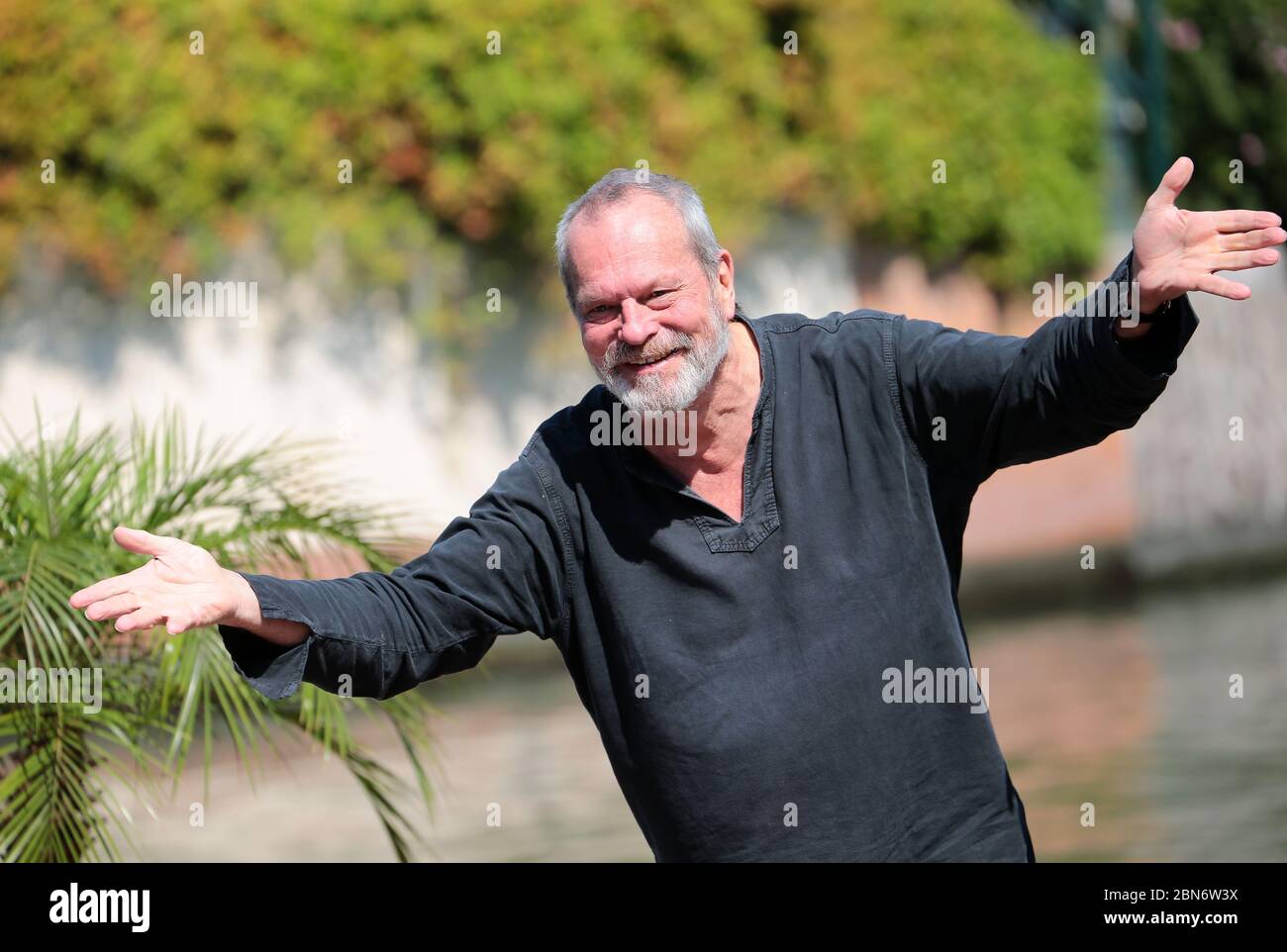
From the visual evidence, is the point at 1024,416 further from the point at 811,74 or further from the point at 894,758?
the point at 811,74

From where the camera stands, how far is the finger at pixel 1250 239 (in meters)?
2.39

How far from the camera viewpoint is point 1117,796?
6.96 m

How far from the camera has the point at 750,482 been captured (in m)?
2.72

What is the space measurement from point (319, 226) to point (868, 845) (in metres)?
8.26

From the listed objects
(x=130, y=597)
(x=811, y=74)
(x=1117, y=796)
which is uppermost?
(x=811, y=74)

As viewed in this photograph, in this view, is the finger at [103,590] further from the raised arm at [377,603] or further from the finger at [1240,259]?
the finger at [1240,259]

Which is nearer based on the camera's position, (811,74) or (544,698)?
(544,698)

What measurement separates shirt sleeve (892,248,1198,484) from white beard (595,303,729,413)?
298mm

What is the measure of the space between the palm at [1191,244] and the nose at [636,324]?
734 millimetres

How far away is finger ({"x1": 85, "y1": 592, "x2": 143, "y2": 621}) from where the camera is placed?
233cm

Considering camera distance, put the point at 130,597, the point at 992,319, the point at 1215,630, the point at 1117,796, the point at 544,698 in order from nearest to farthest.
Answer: the point at 130,597, the point at 1117,796, the point at 544,698, the point at 1215,630, the point at 992,319

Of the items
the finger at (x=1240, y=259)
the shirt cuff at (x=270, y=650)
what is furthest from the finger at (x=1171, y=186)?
the shirt cuff at (x=270, y=650)

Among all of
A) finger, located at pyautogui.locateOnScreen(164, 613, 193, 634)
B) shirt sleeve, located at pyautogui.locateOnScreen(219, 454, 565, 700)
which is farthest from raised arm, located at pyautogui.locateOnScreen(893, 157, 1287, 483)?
finger, located at pyautogui.locateOnScreen(164, 613, 193, 634)
